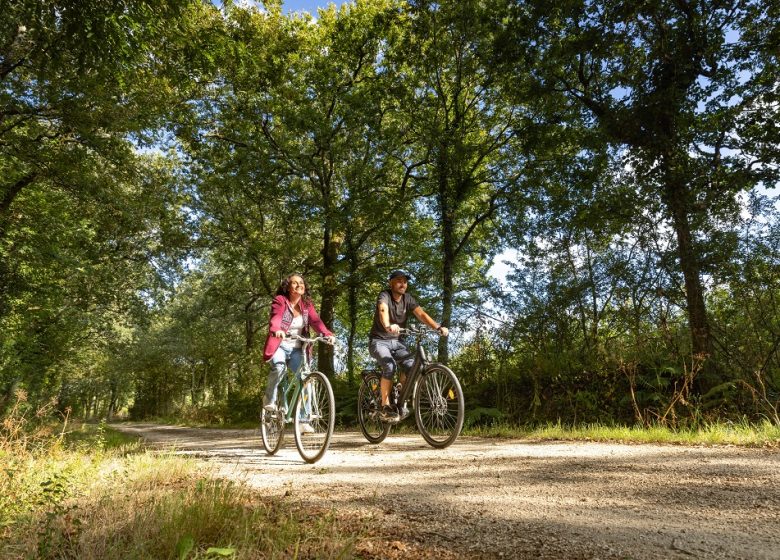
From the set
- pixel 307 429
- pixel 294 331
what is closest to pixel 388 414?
pixel 307 429

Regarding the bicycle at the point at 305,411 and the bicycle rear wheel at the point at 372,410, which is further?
the bicycle rear wheel at the point at 372,410

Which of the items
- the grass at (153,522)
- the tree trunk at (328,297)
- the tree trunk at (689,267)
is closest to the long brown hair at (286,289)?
the grass at (153,522)

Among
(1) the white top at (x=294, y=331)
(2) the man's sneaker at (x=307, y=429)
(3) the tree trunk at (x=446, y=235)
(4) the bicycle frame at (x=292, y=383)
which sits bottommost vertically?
(2) the man's sneaker at (x=307, y=429)

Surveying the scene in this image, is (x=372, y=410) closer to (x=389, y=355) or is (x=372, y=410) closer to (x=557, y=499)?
(x=389, y=355)

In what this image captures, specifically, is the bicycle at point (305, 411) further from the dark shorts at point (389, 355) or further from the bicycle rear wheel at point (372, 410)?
the bicycle rear wheel at point (372, 410)

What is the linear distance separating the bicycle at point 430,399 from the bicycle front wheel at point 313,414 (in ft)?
3.43

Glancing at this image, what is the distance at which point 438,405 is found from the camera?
19.6ft

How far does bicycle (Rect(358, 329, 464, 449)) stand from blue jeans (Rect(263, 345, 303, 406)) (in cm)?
126

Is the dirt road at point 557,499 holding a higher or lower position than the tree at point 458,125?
lower

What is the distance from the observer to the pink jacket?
20.0 feet

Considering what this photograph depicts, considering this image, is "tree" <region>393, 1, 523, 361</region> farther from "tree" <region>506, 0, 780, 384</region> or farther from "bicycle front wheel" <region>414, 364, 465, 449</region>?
"bicycle front wheel" <region>414, 364, 465, 449</region>

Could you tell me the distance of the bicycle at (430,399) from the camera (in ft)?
18.8

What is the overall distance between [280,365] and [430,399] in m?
2.04

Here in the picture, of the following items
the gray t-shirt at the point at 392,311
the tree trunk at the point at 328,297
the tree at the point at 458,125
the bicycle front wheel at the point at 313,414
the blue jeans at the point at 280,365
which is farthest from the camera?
the tree trunk at the point at 328,297
